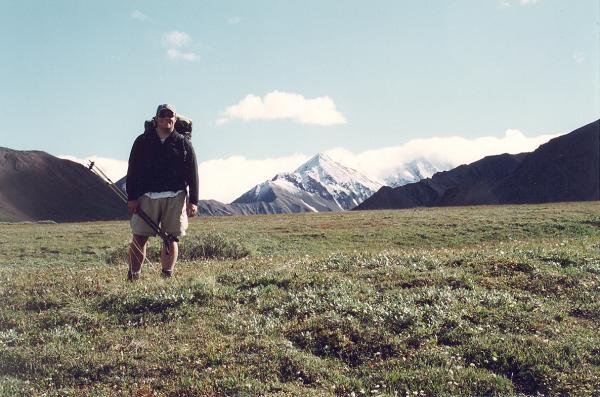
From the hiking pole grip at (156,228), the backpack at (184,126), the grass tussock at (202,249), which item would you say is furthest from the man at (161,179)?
the grass tussock at (202,249)

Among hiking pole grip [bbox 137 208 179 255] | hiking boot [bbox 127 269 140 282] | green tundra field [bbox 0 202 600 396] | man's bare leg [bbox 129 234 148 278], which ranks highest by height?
hiking pole grip [bbox 137 208 179 255]

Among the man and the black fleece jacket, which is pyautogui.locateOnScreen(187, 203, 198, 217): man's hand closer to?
the man

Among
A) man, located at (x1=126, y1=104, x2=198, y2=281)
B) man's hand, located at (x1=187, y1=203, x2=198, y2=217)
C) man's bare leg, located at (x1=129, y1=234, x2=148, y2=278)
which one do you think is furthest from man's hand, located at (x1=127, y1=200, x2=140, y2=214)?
man's hand, located at (x1=187, y1=203, x2=198, y2=217)

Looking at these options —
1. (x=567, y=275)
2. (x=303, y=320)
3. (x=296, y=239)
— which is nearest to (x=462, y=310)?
(x=303, y=320)

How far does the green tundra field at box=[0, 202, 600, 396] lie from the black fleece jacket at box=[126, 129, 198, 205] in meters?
2.03

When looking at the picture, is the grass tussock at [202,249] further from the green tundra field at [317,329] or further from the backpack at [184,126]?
the backpack at [184,126]

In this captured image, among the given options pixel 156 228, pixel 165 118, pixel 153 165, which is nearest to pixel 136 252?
pixel 156 228

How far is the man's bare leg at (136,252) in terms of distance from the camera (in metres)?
11.0

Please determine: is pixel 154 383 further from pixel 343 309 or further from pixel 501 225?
pixel 501 225

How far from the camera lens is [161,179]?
35.8ft

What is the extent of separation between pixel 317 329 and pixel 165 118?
5585mm

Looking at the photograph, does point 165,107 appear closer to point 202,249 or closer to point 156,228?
point 156,228

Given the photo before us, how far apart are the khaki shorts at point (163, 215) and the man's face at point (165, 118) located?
1527 mm

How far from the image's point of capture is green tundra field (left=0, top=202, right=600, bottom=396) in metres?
6.55
